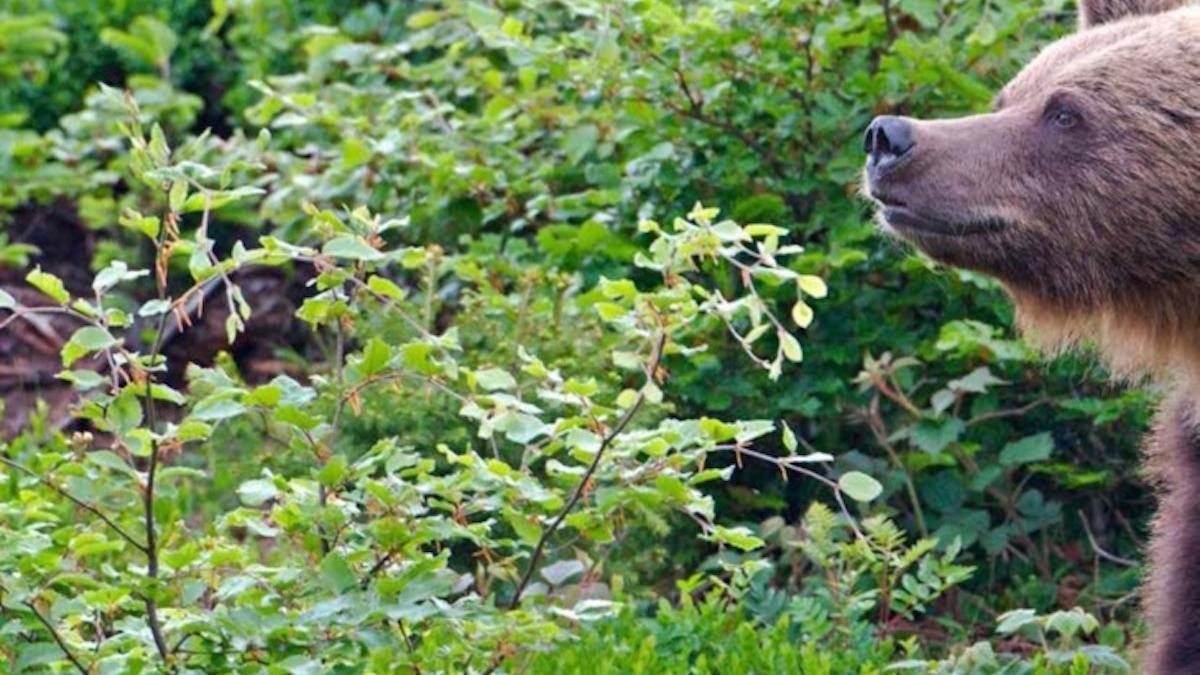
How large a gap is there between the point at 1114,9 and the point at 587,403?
5.25 ft

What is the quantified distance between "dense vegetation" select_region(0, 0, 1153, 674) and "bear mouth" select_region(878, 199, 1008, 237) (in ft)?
1.01

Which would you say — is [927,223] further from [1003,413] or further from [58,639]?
[58,639]

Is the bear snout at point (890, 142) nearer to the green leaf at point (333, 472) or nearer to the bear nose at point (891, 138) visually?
the bear nose at point (891, 138)

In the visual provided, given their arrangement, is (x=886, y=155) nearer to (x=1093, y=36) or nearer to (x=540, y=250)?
(x=1093, y=36)

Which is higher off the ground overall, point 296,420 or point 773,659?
point 296,420

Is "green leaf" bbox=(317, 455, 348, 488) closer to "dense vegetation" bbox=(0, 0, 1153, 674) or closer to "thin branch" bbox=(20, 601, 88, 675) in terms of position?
"dense vegetation" bbox=(0, 0, 1153, 674)

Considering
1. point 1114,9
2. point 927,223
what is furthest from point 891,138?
point 1114,9

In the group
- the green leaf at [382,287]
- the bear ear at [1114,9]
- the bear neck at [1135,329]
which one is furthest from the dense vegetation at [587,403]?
the bear ear at [1114,9]

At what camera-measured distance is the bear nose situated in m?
4.36

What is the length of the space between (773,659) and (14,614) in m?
1.90

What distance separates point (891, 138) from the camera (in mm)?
4359

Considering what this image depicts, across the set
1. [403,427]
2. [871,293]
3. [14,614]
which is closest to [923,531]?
[871,293]

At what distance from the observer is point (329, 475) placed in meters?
3.87

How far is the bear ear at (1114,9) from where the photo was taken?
4652mm
